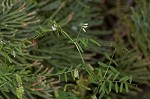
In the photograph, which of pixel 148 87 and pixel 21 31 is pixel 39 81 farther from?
pixel 148 87

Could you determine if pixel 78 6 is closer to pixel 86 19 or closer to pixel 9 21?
pixel 86 19

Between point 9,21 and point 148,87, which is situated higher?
point 9,21

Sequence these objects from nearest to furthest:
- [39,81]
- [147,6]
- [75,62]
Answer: [39,81], [75,62], [147,6]

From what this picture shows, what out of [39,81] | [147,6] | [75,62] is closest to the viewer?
[39,81]

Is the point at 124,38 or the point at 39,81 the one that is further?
the point at 124,38

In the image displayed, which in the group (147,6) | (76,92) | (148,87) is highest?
(147,6)

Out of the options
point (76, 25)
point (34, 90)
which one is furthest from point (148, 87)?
point (34, 90)
